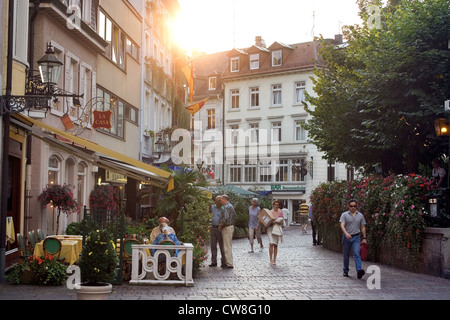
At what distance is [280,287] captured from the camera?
1381 cm

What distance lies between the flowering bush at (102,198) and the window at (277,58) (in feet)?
125

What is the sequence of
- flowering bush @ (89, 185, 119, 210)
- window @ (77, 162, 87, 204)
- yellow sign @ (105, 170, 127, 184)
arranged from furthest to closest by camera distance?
1. yellow sign @ (105, 170, 127, 184)
2. flowering bush @ (89, 185, 119, 210)
3. window @ (77, 162, 87, 204)

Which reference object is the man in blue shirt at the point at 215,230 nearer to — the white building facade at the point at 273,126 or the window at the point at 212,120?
the white building facade at the point at 273,126

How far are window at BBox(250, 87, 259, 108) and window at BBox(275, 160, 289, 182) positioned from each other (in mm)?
5949

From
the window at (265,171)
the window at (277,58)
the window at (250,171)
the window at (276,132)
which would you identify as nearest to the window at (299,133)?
the window at (276,132)

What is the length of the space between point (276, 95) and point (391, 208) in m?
44.8

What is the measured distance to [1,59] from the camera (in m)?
14.7

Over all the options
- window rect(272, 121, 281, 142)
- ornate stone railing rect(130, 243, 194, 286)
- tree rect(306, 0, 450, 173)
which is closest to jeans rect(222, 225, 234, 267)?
ornate stone railing rect(130, 243, 194, 286)

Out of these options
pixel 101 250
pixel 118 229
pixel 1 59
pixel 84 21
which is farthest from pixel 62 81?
pixel 101 250

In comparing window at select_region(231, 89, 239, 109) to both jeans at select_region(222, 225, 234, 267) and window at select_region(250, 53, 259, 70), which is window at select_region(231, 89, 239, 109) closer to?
window at select_region(250, 53, 259, 70)

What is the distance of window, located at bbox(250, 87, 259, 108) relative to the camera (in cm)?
6400

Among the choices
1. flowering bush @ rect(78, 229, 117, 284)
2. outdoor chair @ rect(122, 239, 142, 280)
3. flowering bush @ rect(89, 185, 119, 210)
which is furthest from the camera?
flowering bush @ rect(89, 185, 119, 210)

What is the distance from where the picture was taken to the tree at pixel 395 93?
2072 cm
